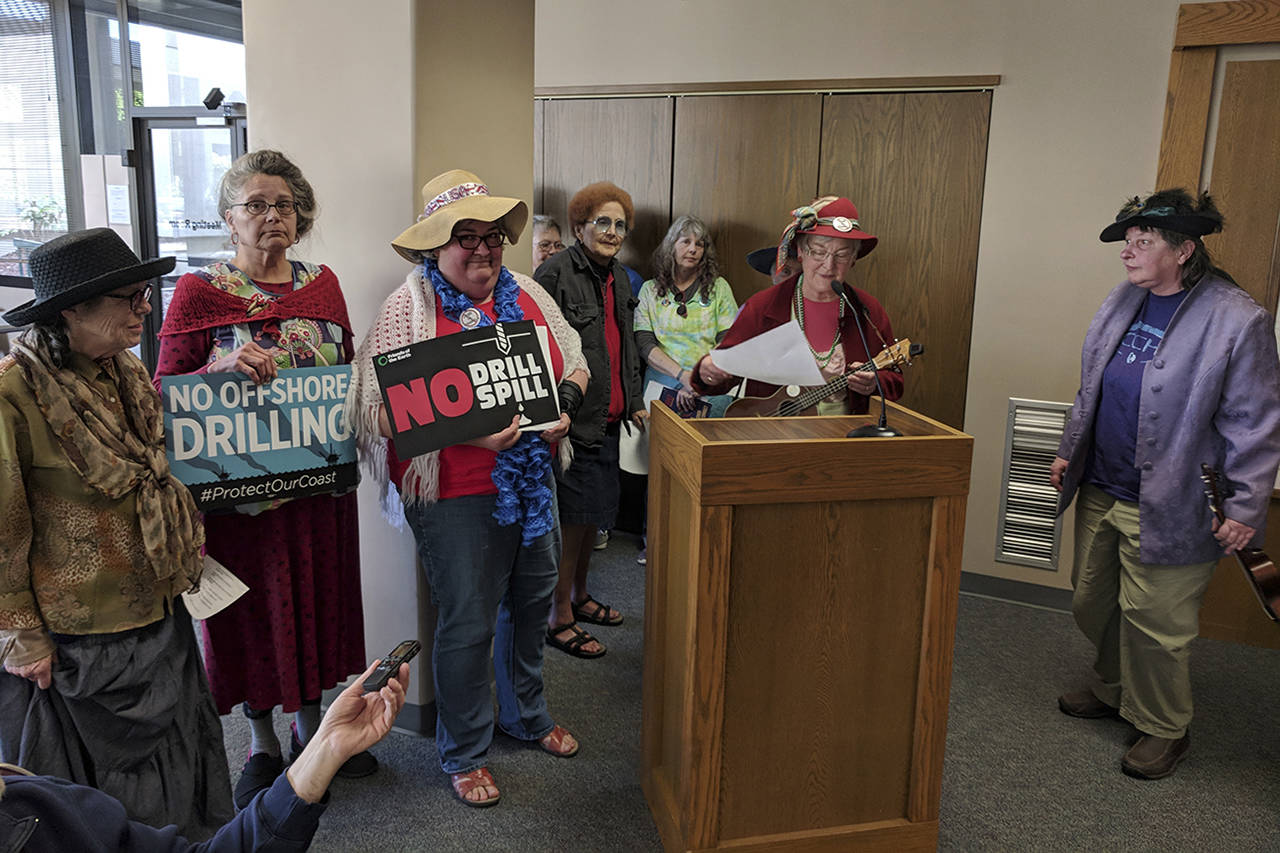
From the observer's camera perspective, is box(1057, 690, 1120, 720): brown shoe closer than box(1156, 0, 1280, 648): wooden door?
Yes

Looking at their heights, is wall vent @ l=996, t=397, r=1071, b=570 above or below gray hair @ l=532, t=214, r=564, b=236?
below

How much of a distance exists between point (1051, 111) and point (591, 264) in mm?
2001

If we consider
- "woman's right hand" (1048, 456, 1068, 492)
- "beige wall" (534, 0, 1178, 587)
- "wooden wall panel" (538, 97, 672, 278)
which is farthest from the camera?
"wooden wall panel" (538, 97, 672, 278)

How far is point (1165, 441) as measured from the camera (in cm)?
270

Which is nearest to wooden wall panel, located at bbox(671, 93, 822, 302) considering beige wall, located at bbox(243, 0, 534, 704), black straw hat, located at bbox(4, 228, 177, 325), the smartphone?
beige wall, located at bbox(243, 0, 534, 704)

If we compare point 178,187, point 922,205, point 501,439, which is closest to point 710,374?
point 501,439

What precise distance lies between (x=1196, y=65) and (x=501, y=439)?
3064mm

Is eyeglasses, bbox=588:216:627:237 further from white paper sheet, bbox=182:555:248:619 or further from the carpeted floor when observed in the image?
white paper sheet, bbox=182:555:248:619

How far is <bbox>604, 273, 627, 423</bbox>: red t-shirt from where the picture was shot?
3424 millimetres

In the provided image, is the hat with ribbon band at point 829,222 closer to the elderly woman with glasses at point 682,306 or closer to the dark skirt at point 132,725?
the elderly woman with glasses at point 682,306

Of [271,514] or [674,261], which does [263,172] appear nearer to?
[271,514]

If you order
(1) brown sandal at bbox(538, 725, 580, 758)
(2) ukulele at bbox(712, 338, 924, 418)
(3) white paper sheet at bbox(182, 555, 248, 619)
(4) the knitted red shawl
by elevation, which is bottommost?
(1) brown sandal at bbox(538, 725, 580, 758)

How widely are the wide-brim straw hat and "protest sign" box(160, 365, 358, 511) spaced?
1.23 feet

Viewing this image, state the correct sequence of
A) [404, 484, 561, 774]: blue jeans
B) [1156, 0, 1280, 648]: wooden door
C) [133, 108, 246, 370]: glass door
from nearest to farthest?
[404, 484, 561, 774]: blue jeans, [1156, 0, 1280, 648]: wooden door, [133, 108, 246, 370]: glass door
